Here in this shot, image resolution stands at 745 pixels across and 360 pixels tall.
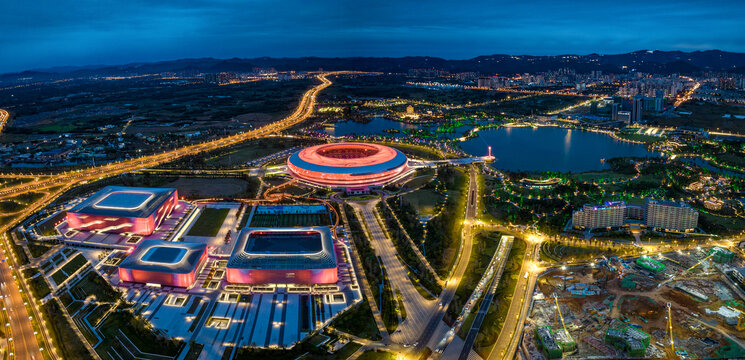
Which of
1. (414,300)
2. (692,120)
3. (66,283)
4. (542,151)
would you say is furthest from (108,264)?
(692,120)

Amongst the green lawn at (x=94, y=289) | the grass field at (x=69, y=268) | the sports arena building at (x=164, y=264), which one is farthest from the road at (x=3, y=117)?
the sports arena building at (x=164, y=264)

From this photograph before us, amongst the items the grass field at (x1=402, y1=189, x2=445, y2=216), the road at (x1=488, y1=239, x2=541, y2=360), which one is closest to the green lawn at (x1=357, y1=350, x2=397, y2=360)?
the road at (x1=488, y1=239, x2=541, y2=360)

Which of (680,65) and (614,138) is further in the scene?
(680,65)

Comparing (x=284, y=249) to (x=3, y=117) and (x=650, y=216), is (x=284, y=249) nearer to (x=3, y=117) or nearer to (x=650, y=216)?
(x=650, y=216)

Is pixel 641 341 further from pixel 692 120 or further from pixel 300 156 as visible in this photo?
pixel 692 120

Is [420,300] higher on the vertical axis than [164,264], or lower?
lower

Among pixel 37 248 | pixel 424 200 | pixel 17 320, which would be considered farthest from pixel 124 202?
pixel 424 200

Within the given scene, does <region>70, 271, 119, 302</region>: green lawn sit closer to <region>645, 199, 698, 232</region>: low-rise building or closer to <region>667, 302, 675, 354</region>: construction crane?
<region>667, 302, 675, 354</region>: construction crane
